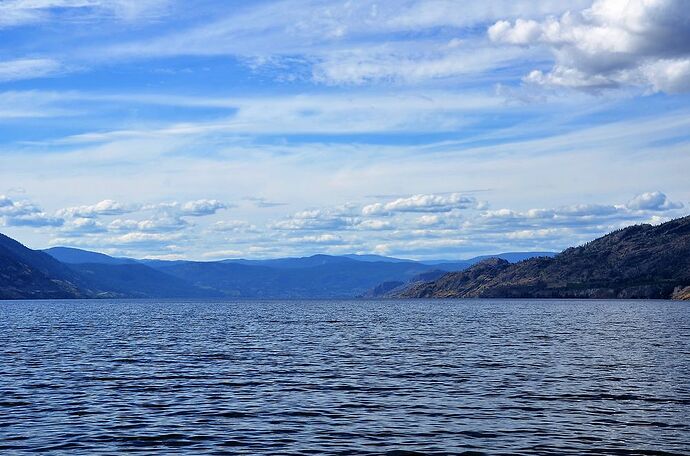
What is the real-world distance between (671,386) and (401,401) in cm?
2443

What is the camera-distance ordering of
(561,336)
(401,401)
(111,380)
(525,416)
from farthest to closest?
(561,336) < (111,380) < (401,401) < (525,416)

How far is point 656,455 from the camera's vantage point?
128 ft

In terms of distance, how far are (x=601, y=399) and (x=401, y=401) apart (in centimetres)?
1505

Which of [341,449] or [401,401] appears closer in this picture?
[341,449]

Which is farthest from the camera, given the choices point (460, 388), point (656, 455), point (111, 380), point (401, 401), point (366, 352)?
point (366, 352)

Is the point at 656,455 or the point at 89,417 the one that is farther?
the point at 89,417

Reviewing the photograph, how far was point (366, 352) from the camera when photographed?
97.5 m

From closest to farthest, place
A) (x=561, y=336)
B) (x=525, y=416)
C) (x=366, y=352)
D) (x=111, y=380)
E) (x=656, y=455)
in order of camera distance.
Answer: (x=656, y=455) < (x=525, y=416) < (x=111, y=380) < (x=366, y=352) < (x=561, y=336)

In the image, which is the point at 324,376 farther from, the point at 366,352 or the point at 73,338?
the point at 73,338

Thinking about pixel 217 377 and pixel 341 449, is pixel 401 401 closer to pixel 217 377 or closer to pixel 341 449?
pixel 341 449

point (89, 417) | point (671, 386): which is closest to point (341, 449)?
point (89, 417)

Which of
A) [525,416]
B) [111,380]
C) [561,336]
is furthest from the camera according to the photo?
[561,336]

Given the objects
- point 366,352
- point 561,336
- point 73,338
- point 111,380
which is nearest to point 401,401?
point 111,380

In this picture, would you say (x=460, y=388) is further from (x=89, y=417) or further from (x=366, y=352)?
(x=366, y=352)
